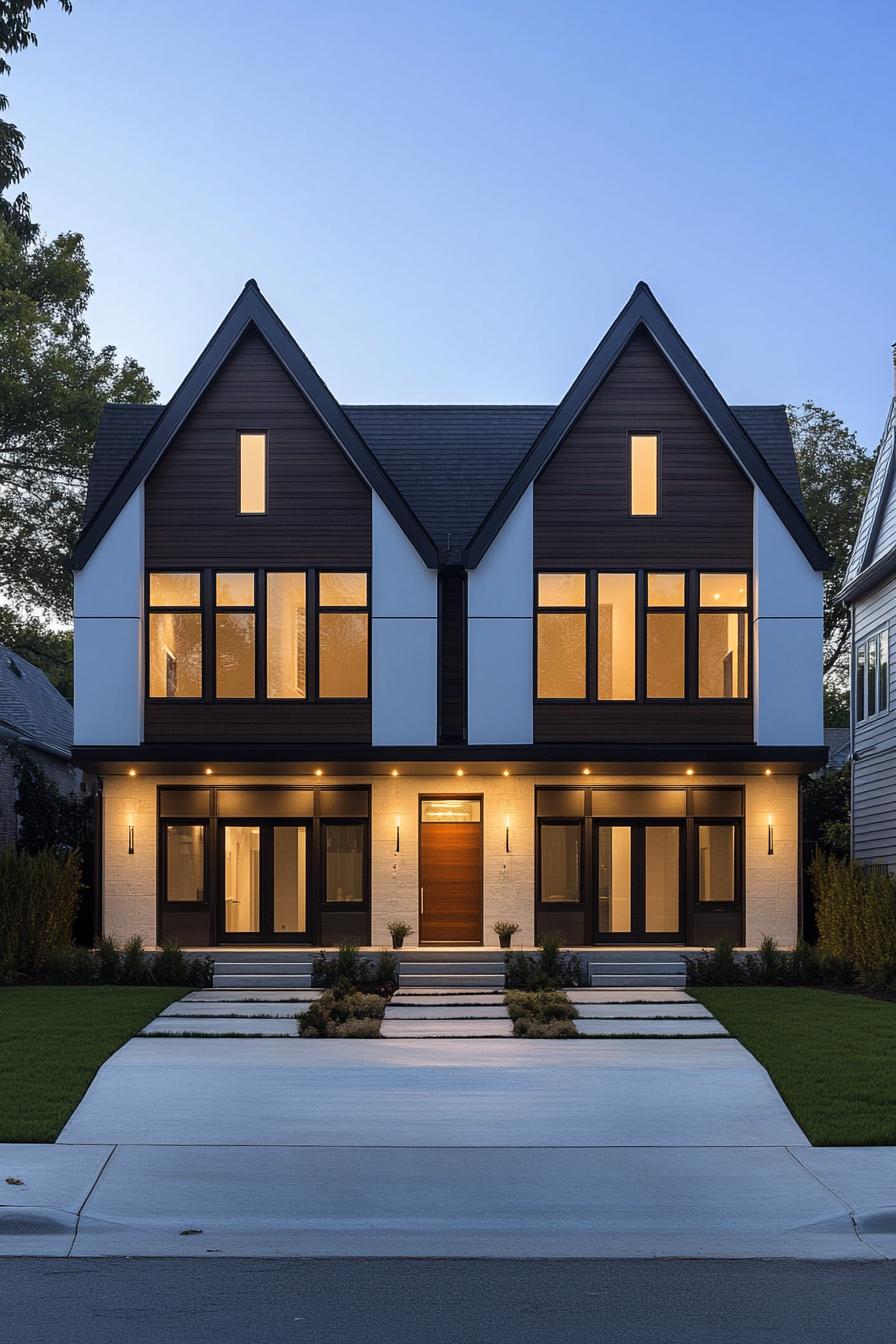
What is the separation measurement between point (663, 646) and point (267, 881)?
783 centimetres

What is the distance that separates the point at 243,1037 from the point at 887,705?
15.3m

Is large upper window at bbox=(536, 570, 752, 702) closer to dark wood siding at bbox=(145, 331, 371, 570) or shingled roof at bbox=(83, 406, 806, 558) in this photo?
shingled roof at bbox=(83, 406, 806, 558)

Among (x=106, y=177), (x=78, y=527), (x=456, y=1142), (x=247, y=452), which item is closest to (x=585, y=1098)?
(x=456, y=1142)

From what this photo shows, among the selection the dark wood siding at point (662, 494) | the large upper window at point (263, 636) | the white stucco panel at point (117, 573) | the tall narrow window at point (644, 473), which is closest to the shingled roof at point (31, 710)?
the white stucco panel at point (117, 573)

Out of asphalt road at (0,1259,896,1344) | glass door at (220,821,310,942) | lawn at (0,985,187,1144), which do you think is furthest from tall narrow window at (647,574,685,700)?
asphalt road at (0,1259,896,1344)

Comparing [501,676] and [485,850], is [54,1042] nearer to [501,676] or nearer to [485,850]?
[485,850]

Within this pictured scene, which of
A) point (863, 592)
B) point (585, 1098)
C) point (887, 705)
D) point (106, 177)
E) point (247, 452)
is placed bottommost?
point (585, 1098)

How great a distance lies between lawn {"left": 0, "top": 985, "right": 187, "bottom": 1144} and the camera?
1241 cm

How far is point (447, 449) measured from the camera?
90.7ft

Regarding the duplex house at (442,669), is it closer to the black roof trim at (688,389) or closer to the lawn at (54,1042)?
the black roof trim at (688,389)

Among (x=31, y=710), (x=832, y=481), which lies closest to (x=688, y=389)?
(x=31, y=710)

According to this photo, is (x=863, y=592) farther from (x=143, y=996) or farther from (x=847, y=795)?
(x=143, y=996)

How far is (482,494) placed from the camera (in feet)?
87.7

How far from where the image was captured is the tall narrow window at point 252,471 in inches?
989
